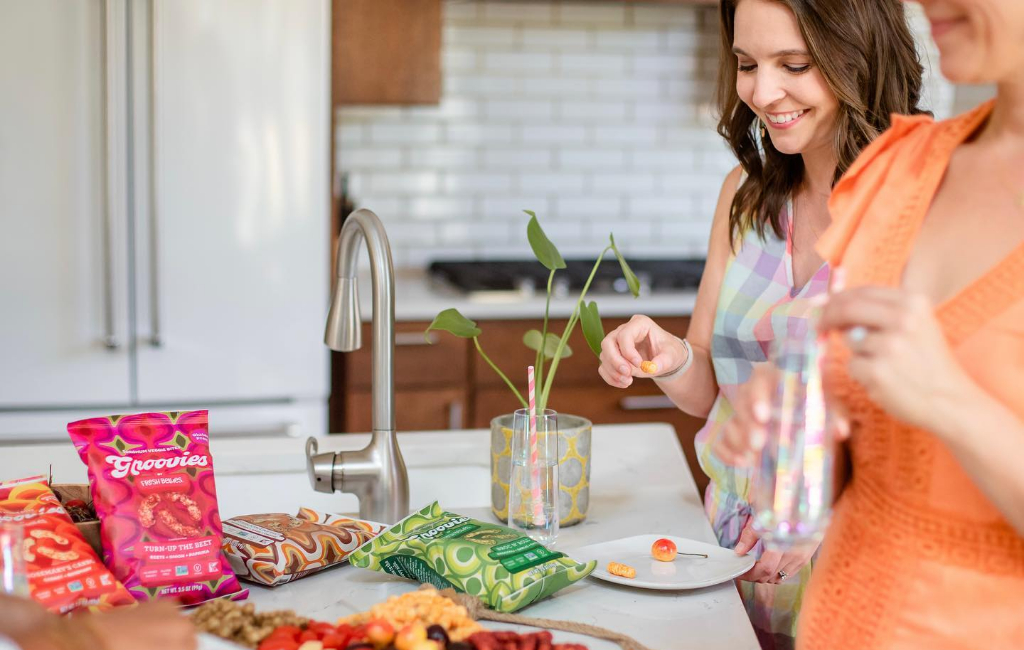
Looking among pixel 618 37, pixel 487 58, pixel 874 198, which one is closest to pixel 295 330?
pixel 487 58

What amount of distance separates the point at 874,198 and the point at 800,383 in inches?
11.0

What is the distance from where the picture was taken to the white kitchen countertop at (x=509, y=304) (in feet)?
10.1

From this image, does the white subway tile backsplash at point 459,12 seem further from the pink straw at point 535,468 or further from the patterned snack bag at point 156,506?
the patterned snack bag at point 156,506

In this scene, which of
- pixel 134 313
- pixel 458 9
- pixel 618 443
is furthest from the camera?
pixel 458 9

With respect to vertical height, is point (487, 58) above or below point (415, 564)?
above

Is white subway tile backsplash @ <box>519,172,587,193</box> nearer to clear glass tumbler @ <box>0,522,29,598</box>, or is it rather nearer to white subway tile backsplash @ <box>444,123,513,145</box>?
white subway tile backsplash @ <box>444,123,513,145</box>

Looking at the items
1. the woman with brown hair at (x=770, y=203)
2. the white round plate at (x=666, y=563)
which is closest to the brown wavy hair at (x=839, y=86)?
the woman with brown hair at (x=770, y=203)

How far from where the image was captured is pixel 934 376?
80 cm

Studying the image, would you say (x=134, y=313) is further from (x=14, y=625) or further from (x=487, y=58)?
(x=14, y=625)

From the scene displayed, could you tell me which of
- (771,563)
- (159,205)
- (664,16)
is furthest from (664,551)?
(664,16)

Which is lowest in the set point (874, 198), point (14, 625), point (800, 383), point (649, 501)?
point (649, 501)

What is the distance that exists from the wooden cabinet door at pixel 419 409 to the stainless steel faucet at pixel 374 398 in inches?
61.9

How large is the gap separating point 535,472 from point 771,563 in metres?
0.37

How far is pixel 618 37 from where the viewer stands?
366 cm
